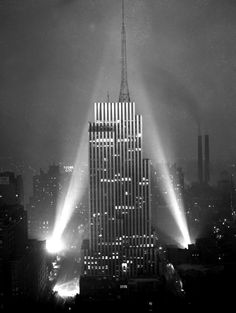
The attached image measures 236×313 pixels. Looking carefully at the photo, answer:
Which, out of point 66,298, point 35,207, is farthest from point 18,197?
point 66,298

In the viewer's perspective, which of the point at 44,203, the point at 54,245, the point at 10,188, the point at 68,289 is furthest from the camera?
the point at 44,203

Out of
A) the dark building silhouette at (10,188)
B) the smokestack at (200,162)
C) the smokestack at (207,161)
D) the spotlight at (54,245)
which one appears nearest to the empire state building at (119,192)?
the smokestack at (200,162)

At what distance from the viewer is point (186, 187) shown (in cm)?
1530

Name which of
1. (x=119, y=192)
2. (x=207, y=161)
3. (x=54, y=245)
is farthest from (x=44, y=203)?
(x=207, y=161)

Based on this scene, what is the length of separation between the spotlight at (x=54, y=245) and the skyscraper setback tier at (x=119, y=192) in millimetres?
2163

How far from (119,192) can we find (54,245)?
3.52m

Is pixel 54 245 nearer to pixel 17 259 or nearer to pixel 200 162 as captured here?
pixel 200 162

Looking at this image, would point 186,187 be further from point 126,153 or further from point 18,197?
point 18,197

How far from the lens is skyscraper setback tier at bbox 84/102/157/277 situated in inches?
443

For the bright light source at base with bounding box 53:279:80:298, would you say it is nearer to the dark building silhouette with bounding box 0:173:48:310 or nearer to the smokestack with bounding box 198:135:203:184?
the dark building silhouette with bounding box 0:173:48:310

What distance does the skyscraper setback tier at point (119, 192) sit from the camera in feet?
36.9

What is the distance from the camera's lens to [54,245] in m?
13.7

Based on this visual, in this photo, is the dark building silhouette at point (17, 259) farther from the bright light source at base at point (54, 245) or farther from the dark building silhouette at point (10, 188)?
the bright light source at base at point (54, 245)

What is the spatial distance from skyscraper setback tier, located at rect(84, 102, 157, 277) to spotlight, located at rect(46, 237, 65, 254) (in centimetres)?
216
